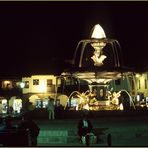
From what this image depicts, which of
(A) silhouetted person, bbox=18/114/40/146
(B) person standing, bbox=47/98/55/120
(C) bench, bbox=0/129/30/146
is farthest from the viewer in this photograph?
(B) person standing, bbox=47/98/55/120

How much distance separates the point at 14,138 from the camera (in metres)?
15.8

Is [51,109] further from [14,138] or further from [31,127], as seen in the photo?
[14,138]

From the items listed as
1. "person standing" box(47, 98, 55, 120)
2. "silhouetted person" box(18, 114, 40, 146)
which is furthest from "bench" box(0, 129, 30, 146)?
"person standing" box(47, 98, 55, 120)

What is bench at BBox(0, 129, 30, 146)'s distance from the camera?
1574 cm

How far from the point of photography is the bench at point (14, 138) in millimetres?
15742

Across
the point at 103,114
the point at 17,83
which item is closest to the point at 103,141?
the point at 103,114

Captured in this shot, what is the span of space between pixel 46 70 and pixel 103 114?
47.6 m

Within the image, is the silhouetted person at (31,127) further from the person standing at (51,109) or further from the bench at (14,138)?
the person standing at (51,109)

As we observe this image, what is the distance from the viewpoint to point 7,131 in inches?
636

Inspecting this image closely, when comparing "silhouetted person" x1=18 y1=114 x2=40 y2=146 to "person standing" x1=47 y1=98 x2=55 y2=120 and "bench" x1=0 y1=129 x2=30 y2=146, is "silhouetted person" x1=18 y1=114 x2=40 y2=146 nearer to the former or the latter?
"bench" x1=0 y1=129 x2=30 y2=146

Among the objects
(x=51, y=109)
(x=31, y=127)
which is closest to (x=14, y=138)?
(x=31, y=127)

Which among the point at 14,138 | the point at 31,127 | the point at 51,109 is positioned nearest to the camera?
the point at 14,138

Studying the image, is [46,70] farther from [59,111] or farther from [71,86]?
[59,111]

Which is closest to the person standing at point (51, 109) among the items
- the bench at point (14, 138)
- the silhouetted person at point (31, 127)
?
the silhouetted person at point (31, 127)
